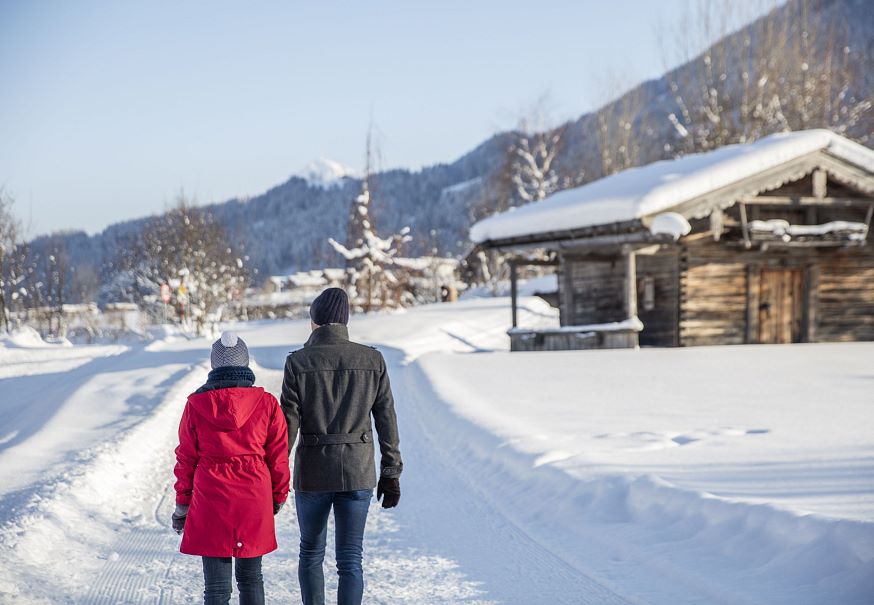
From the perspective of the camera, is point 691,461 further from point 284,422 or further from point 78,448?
point 78,448

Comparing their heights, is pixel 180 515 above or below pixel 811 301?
below

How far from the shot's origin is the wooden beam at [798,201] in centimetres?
1432

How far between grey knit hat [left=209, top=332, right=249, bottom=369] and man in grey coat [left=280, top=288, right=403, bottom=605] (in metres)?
0.22

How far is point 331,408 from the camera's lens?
119 inches

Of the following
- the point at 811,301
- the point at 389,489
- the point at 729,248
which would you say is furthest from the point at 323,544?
the point at 811,301

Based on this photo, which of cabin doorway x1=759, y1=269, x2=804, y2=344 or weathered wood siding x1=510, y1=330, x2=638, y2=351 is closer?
weathered wood siding x1=510, y1=330, x2=638, y2=351

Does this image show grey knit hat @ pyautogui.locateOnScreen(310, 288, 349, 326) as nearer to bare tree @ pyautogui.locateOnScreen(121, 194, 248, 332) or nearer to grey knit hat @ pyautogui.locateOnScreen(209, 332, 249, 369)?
grey knit hat @ pyautogui.locateOnScreen(209, 332, 249, 369)

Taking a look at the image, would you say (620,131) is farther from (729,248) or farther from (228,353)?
(228,353)

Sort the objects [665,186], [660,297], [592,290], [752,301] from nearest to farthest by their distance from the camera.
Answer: [665,186] → [752,301] → [660,297] → [592,290]

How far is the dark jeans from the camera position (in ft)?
9.15

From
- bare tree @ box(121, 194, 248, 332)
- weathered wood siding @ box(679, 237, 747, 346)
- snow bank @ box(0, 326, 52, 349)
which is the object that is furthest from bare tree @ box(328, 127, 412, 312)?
weathered wood siding @ box(679, 237, 747, 346)

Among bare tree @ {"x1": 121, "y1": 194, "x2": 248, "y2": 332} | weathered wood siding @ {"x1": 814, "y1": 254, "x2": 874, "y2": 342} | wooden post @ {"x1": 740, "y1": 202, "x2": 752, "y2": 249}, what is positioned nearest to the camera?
wooden post @ {"x1": 740, "y1": 202, "x2": 752, "y2": 249}

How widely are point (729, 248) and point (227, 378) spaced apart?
14.7 metres

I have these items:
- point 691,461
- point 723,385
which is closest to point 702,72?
point 723,385
